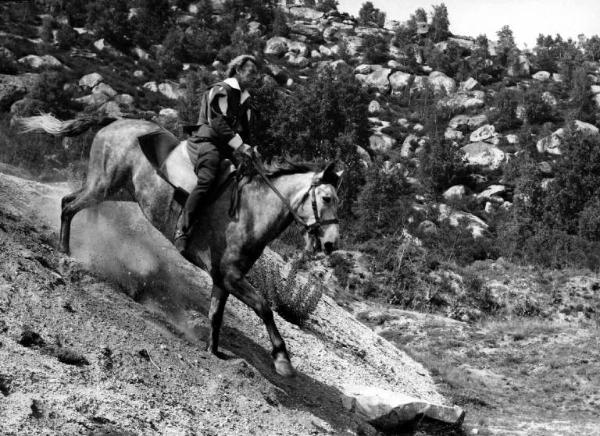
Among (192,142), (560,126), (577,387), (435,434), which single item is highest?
(192,142)

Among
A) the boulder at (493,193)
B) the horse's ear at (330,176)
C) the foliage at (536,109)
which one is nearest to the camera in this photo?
the horse's ear at (330,176)

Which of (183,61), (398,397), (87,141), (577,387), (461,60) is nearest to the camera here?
(398,397)

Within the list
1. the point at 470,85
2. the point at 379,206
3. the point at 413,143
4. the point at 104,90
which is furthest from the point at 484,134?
the point at 104,90

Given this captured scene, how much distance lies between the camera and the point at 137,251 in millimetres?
8781

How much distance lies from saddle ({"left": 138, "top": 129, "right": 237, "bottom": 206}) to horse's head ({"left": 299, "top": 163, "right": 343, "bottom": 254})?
103 cm

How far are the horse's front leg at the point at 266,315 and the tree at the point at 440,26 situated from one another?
15527 cm

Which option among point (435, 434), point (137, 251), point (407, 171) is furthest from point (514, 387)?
point (407, 171)

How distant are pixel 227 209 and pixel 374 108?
310 ft

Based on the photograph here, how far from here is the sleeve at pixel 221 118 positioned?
6.75 metres

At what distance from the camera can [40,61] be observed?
221 ft

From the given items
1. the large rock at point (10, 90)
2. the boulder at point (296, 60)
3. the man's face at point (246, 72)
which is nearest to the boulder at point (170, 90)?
the large rock at point (10, 90)

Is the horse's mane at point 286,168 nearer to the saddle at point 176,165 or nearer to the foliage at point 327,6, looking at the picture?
the saddle at point 176,165

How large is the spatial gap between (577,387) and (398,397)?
26.9 ft

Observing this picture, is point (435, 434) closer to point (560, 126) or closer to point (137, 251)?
point (137, 251)
